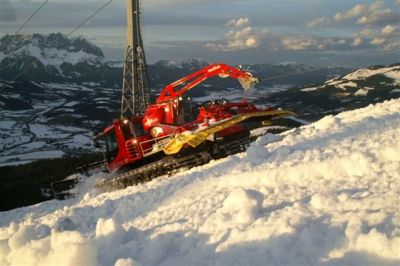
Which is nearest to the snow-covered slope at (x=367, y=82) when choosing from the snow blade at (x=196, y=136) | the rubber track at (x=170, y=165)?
the rubber track at (x=170, y=165)

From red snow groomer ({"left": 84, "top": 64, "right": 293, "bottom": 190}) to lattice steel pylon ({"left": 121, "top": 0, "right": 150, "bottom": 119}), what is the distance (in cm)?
548

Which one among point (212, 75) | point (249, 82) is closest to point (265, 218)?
point (249, 82)

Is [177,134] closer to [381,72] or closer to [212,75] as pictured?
[212,75]

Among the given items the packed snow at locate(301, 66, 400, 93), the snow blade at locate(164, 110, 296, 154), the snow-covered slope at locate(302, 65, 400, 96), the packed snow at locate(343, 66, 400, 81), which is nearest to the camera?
the snow blade at locate(164, 110, 296, 154)

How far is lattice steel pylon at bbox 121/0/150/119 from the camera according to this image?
25031 millimetres

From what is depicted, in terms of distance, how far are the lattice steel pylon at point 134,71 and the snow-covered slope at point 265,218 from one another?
1441 cm

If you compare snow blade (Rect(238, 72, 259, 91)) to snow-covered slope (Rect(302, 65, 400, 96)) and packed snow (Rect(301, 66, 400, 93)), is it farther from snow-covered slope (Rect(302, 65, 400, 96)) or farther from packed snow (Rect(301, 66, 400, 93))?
packed snow (Rect(301, 66, 400, 93))

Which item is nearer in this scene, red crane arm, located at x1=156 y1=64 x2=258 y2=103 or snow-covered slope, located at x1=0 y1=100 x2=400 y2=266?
snow-covered slope, located at x1=0 y1=100 x2=400 y2=266

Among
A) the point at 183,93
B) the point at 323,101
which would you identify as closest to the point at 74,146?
the point at 323,101

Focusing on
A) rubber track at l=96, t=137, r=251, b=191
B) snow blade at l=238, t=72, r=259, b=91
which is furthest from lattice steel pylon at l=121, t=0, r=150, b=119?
snow blade at l=238, t=72, r=259, b=91

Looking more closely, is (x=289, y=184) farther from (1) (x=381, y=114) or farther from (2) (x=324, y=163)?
(1) (x=381, y=114)

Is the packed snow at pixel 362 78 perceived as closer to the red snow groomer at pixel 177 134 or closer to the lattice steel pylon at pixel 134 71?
the lattice steel pylon at pixel 134 71

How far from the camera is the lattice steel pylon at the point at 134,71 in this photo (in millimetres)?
25031

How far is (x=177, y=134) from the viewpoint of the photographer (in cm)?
1638
